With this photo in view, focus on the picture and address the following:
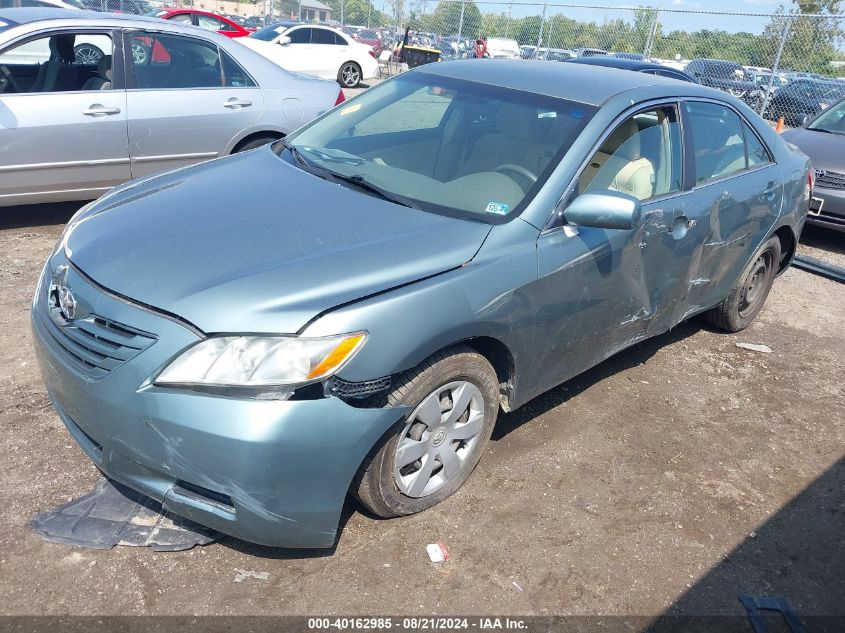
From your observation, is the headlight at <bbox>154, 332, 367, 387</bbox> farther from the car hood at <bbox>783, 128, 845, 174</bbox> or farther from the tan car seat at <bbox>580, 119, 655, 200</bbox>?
the car hood at <bbox>783, 128, 845, 174</bbox>

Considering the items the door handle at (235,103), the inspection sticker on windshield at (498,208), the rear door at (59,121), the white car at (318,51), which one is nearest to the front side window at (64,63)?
the rear door at (59,121)

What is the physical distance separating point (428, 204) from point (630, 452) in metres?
1.63

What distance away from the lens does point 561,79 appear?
383 centimetres

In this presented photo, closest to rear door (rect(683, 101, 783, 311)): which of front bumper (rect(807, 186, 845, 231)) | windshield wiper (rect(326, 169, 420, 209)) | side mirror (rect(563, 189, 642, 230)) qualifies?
side mirror (rect(563, 189, 642, 230))

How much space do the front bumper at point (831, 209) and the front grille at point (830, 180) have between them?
0.04 meters

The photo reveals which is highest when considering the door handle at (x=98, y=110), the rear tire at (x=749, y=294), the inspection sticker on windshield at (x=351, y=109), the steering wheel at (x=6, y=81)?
the inspection sticker on windshield at (x=351, y=109)

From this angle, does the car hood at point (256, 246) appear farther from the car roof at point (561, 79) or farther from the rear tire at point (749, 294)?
the rear tire at point (749, 294)

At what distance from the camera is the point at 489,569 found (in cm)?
283

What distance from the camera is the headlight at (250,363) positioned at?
2395 millimetres

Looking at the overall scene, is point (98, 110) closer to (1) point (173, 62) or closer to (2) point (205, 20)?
(1) point (173, 62)

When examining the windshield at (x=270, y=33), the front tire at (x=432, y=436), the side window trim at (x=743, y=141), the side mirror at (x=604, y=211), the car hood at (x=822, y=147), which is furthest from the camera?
the windshield at (x=270, y=33)

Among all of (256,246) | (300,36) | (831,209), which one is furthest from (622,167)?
(300,36)

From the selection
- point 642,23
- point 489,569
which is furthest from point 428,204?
point 642,23

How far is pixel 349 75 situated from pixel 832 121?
531 inches
